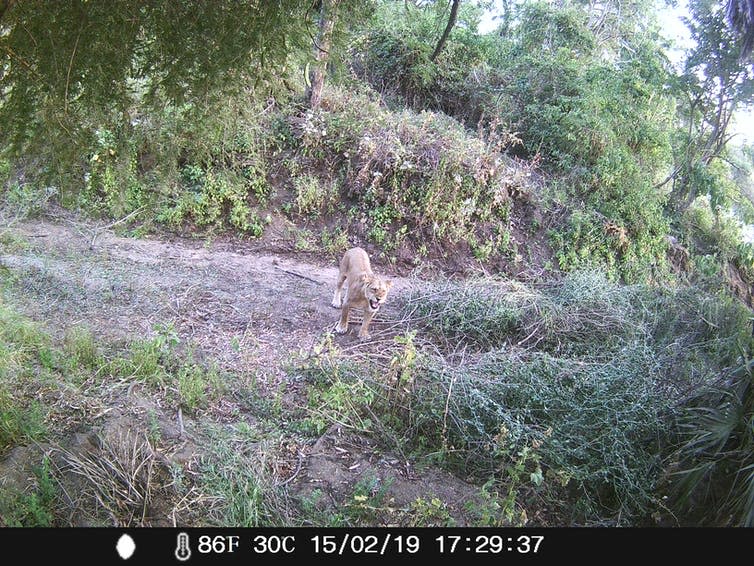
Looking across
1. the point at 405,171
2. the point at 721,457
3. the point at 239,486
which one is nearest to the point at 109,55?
the point at 239,486

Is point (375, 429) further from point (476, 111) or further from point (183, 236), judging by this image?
point (476, 111)

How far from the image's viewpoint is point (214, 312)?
635cm

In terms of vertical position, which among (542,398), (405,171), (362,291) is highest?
(405,171)

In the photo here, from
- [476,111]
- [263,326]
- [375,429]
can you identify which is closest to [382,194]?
[263,326]

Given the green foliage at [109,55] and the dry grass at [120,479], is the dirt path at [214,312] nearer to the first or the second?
the dry grass at [120,479]

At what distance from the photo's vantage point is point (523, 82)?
12773 millimetres
